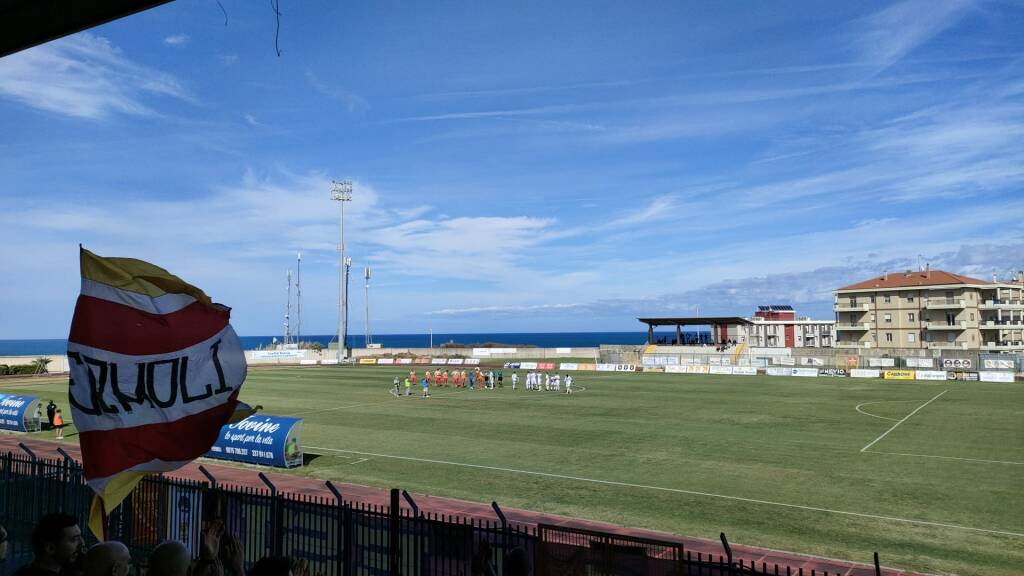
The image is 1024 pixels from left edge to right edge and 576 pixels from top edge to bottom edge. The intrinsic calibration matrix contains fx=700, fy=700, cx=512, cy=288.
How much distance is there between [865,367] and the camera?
209ft

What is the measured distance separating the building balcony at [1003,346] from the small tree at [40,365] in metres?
106

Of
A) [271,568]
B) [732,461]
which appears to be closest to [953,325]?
[732,461]

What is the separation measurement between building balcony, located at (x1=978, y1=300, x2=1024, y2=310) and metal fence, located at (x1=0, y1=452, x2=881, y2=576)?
330ft

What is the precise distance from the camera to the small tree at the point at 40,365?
65.5 meters

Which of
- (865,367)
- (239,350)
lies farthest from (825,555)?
(865,367)

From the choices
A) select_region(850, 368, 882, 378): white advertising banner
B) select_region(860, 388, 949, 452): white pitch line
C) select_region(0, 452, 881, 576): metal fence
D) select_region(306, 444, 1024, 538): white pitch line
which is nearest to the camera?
select_region(0, 452, 881, 576): metal fence

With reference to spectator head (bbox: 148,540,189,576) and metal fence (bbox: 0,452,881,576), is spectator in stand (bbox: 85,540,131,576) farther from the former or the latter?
metal fence (bbox: 0,452,881,576)

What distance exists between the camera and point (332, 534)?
998cm

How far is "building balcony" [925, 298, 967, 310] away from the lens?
92.2m

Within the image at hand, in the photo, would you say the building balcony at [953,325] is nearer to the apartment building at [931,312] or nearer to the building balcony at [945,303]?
the apartment building at [931,312]

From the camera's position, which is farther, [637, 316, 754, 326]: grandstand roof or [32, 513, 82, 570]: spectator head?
[637, 316, 754, 326]: grandstand roof

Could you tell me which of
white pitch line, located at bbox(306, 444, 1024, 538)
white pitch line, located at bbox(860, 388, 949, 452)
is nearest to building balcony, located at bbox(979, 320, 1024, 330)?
white pitch line, located at bbox(860, 388, 949, 452)

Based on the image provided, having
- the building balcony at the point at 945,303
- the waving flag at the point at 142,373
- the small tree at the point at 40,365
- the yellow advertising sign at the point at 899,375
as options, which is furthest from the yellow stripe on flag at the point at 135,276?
the building balcony at the point at 945,303

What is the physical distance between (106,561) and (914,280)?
110 m
